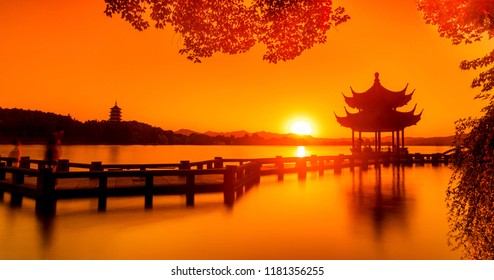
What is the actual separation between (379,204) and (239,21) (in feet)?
20.5

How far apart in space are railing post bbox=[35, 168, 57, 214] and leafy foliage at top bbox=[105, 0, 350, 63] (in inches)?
156

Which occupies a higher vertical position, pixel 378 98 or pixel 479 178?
pixel 378 98

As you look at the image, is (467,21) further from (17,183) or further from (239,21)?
(17,183)

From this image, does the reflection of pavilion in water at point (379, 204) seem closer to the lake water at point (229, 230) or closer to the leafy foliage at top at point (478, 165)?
the lake water at point (229, 230)

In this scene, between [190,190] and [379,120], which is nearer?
→ [190,190]

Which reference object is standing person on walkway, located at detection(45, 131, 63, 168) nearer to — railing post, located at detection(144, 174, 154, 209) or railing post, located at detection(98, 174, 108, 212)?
railing post, located at detection(98, 174, 108, 212)

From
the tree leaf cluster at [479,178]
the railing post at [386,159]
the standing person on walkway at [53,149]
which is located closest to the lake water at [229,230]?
the standing person on walkway at [53,149]

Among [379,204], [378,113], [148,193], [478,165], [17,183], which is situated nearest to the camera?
[478,165]

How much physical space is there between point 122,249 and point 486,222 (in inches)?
194

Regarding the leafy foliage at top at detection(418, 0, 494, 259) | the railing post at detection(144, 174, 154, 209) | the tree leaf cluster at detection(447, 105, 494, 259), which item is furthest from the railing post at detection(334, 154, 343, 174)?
the tree leaf cluster at detection(447, 105, 494, 259)

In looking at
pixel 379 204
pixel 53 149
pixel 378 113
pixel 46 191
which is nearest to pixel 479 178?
pixel 379 204

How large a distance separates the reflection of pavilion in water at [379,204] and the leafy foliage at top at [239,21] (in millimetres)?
3848

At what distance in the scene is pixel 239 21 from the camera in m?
8.23
